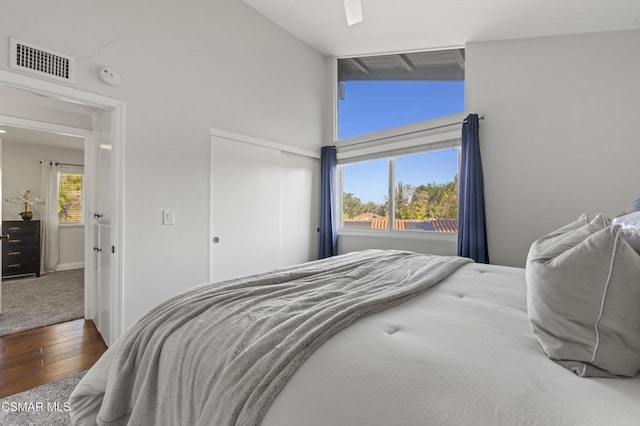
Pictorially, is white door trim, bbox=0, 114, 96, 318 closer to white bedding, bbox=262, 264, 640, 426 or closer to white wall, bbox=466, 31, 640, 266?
white bedding, bbox=262, 264, 640, 426

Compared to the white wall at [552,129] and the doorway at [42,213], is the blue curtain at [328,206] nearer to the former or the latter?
the white wall at [552,129]

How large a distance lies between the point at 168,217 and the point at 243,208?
30.8 inches

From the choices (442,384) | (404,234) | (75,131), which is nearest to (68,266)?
(75,131)

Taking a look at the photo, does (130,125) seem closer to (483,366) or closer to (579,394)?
(483,366)

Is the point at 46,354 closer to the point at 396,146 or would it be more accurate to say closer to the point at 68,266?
the point at 396,146

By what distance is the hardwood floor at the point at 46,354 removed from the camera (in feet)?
6.38

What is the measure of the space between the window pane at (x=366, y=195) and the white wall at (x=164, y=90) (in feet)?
4.60

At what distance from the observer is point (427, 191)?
3336 millimetres

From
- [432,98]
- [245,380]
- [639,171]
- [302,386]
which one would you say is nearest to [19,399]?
[245,380]

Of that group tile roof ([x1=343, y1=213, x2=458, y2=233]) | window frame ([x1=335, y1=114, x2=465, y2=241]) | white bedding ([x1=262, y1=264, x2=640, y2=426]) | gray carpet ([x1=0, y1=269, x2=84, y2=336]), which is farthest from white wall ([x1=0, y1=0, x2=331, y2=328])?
white bedding ([x1=262, y1=264, x2=640, y2=426])

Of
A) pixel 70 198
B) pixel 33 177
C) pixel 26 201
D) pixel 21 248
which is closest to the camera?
pixel 21 248

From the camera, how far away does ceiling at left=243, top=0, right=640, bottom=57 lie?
2.25 meters

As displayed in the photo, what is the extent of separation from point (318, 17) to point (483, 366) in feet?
11.3

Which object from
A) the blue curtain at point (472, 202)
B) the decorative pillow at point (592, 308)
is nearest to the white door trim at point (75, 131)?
the decorative pillow at point (592, 308)
